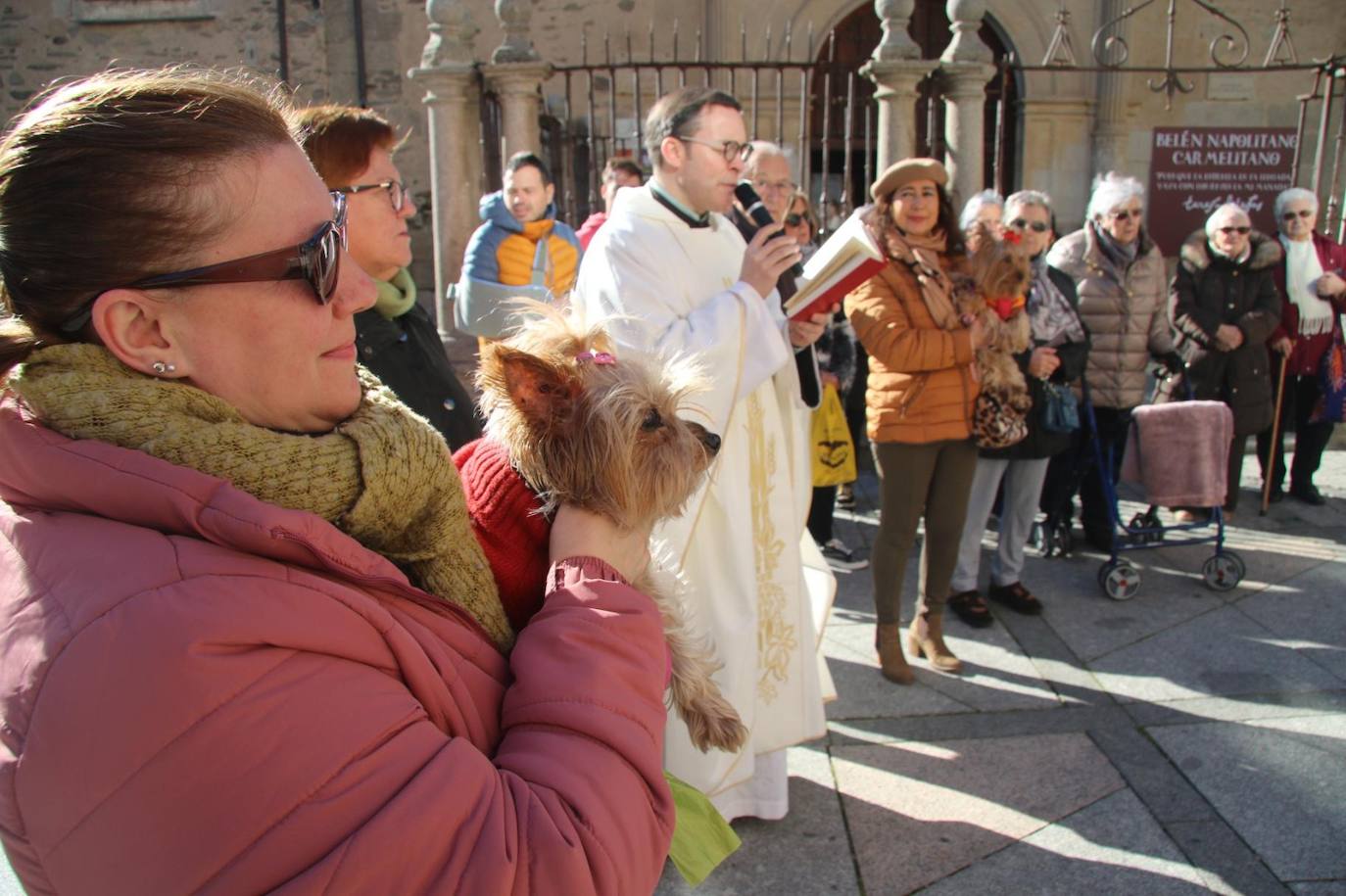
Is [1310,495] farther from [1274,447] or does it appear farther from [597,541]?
[597,541]

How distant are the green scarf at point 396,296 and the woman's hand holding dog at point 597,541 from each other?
1.12 metres

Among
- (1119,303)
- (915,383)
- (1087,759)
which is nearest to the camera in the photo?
(1087,759)

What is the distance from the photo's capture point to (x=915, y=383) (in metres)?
4.09

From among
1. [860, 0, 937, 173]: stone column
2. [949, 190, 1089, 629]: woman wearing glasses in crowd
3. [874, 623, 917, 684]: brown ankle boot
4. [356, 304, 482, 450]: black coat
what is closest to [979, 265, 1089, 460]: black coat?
[949, 190, 1089, 629]: woman wearing glasses in crowd

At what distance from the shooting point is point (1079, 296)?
222 inches

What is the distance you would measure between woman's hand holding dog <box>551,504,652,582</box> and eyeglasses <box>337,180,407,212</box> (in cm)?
111

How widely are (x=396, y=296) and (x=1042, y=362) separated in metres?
3.52

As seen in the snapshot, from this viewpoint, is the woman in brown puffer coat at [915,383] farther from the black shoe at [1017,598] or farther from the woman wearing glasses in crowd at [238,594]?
the woman wearing glasses in crowd at [238,594]

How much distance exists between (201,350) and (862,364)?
5.86m

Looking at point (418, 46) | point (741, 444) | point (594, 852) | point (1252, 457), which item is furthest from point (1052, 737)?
point (418, 46)

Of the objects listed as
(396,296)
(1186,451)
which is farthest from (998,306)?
(396,296)

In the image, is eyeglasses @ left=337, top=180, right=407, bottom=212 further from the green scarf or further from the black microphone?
the black microphone

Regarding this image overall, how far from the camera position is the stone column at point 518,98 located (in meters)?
7.36

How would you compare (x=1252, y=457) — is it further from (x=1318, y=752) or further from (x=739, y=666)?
(x=739, y=666)
